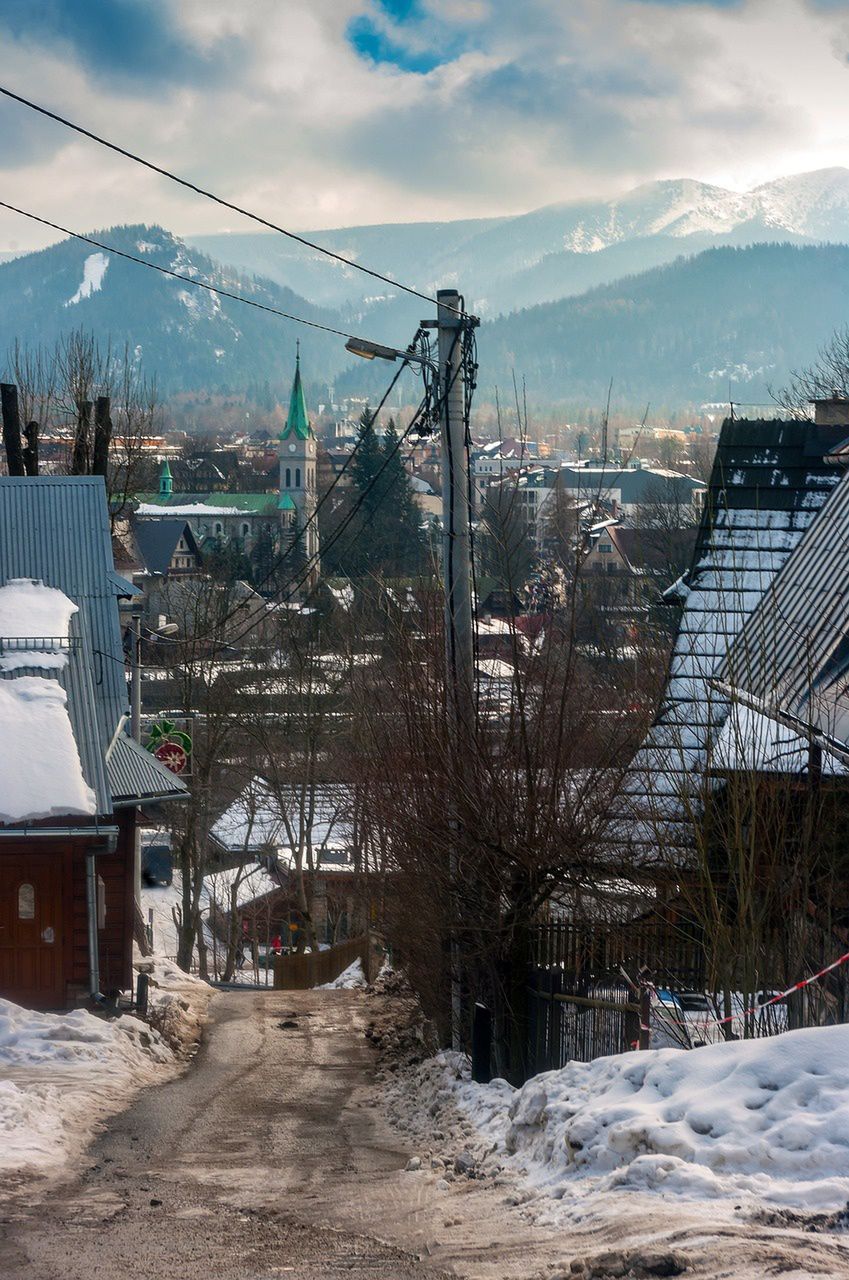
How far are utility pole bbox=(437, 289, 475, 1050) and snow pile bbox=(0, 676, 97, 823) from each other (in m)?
5.28

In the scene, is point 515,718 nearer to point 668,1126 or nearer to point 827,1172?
point 668,1126

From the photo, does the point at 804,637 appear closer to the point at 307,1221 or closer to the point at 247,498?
the point at 307,1221

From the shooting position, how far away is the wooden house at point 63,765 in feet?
55.1

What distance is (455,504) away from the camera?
44.3 ft

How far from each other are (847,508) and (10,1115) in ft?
35.0

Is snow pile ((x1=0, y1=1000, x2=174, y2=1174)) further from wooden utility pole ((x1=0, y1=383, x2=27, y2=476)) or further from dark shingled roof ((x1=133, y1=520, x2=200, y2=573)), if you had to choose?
dark shingled roof ((x1=133, y1=520, x2=200, y2=573))

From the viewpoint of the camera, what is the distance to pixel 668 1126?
736 cm

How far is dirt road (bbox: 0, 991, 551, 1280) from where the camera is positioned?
685 cm

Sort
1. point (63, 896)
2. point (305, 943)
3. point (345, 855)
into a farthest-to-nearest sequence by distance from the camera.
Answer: point (345, 855)
point (305, 943)
point (63, 896)

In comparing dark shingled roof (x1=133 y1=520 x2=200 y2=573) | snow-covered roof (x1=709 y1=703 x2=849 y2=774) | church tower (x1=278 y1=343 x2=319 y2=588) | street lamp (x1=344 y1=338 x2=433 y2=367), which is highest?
church tower (x1=278 y1=343 x2=319 y2=588)

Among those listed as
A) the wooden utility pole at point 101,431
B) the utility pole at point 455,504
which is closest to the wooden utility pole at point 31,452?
the wooden utility pole at point 101,431

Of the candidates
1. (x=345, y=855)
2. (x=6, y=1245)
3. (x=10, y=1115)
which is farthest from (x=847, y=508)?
(x=345, y=855)

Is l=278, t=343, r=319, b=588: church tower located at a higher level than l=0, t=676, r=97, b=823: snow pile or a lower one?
higher

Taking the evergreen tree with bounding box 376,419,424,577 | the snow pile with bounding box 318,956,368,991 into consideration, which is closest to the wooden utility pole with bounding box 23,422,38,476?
the snow pile with bounding box 318,956,368,991
